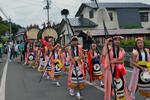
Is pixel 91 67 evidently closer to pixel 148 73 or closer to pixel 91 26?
pixel 148 73

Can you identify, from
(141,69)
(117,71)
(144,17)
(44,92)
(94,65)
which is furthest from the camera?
(144,17)

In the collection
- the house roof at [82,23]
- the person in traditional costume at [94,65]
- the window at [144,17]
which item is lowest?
the person in traditional costume at [94,65]

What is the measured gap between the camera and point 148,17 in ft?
105

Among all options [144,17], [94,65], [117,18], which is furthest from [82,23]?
[94,65]

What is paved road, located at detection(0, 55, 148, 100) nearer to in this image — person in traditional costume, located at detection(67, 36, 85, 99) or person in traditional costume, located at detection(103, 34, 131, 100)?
person in traditional costume, located at detection(67, 36, 85, 99)

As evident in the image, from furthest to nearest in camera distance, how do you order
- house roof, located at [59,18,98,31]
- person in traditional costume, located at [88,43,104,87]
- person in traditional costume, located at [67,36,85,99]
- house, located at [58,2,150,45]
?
house, located at [58,2,150,45]
house roof, located at [59,18,98,31]
person in traditional costume, located at [88,43,104,87]
person in traditional costume, located at [67,36,85,99]

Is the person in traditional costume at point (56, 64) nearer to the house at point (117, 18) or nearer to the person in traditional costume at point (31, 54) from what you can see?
the person in traditional costume at point (31, 54)

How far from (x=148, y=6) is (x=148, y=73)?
2968 cm

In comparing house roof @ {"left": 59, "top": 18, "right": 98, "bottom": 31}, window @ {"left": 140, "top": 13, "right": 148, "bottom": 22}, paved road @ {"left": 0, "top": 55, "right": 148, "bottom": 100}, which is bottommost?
paved road @ {"left": 0, "top": 55, "right": 148, "bottom": 100}

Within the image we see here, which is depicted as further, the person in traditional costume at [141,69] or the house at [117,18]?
the house at [117,18]

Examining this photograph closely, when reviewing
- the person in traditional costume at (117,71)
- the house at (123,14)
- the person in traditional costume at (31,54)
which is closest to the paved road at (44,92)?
the person in traditional costume at (117,71)

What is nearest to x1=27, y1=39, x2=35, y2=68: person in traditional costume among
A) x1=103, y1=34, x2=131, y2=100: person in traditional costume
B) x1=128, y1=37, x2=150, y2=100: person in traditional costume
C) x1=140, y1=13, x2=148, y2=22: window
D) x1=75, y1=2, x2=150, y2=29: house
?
x1=103, y1=34, x2=131, y2=100: person in traditional costume

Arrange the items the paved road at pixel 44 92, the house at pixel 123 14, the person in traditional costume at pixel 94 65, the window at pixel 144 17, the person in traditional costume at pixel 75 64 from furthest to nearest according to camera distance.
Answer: the window at pixel 144 17 → the house at pixel 123 14 → the person in traditional costume at pixel 94 65 → the paved road at pixel 44 92 → the person in traditional costume at pixel 75 64

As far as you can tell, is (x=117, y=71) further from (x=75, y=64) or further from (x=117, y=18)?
(x=117, y=18)
